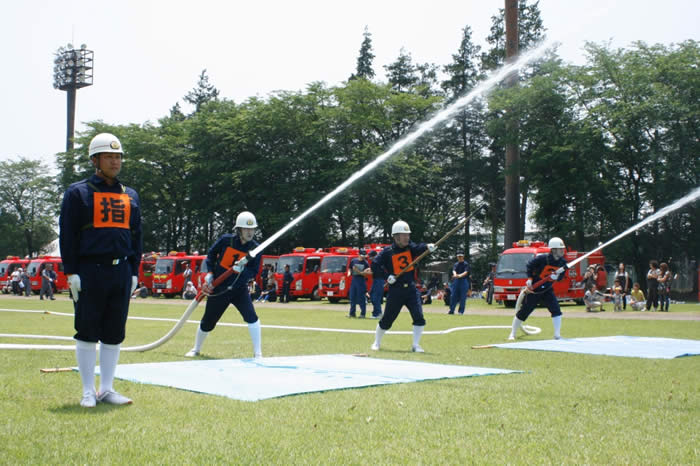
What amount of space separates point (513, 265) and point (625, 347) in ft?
63.2

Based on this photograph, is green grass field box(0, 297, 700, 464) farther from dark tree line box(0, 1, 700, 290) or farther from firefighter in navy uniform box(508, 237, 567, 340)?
dark tree line box(0, 1, 700, 290)

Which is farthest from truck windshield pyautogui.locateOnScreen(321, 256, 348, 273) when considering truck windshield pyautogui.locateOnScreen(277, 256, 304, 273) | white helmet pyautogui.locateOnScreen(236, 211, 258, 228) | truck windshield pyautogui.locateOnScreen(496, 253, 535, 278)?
white helmet pyautogui.locateOnScreen(236, 211, 258, 228)

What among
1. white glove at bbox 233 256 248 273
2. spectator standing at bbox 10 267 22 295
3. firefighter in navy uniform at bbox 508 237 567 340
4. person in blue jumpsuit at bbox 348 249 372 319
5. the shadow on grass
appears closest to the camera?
the shadow on grass

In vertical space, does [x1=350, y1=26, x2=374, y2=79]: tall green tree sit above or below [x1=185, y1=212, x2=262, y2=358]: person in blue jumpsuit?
above

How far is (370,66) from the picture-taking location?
61.7 meters

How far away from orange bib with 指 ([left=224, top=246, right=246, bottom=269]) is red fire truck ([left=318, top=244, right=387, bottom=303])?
81.5 feet

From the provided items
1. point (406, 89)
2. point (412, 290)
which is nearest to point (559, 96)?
point (406, 89)

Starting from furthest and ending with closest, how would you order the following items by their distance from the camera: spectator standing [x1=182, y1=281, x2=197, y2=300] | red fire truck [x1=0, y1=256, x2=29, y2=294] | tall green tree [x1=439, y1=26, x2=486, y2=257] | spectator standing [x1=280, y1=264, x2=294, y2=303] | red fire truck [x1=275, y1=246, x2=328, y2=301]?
tall green tree [x1=439, y1=26, x2=486, y2=257], red fire truck [x1=0, y1=256, x2=29, y2=294], spectator standing [x1=182, y1=281, x2=197, y2=300], red fire truck [x1=275, y1=246, x2=328, y2=301], spectator standing [x1=280, y1=264, x2=294, y2=303]

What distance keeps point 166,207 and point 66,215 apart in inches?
2238

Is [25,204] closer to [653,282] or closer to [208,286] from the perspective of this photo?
[653,282]

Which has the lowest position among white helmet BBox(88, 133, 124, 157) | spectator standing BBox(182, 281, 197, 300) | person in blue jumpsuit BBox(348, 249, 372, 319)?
spectator standing BBox(182, 281, 197, 300)

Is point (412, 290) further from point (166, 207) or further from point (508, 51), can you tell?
point (166, 207)

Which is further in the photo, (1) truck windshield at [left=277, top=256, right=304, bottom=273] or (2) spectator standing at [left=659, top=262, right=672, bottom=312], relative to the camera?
(1) truck windshield at [left=277, top=256, right=304, bottom=273]

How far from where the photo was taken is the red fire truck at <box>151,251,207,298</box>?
43.0 metres
